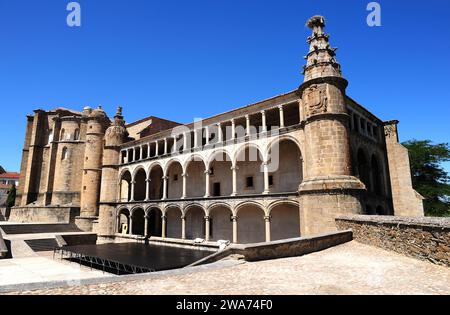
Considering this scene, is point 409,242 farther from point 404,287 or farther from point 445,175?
point 445,175

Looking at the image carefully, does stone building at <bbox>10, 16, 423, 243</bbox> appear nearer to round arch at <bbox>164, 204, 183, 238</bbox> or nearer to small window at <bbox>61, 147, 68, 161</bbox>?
round arch at <bbox>164, 204, 183, 238</bbox>

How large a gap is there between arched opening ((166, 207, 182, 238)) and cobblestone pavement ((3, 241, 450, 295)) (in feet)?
74.2

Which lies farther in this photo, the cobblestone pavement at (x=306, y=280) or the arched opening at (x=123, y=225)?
the arched opening at (x=123, y=225)

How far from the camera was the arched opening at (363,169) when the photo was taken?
2239cm

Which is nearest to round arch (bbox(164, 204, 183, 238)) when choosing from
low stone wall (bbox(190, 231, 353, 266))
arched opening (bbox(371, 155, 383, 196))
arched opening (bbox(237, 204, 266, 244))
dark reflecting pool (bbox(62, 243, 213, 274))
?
arched opening (bbox(237, 204, 266, 244))

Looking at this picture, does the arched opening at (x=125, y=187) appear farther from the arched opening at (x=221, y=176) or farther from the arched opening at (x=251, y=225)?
the arched opening at (x=251, y=225)

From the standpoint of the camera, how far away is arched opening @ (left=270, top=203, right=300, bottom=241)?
22.3m

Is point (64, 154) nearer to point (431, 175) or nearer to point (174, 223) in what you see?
point (174, 223)

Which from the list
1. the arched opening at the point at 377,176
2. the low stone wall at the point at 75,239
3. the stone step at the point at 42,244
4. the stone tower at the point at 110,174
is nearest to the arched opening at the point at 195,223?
the stone tower at the point at 110,174

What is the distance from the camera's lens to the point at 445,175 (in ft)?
114

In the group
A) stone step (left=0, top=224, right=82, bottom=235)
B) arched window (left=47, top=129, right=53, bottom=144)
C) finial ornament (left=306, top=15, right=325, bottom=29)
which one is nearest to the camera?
finial ornament (left=306, top=15, right=325, bottom=29)

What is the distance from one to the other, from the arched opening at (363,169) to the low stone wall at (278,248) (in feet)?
37.0

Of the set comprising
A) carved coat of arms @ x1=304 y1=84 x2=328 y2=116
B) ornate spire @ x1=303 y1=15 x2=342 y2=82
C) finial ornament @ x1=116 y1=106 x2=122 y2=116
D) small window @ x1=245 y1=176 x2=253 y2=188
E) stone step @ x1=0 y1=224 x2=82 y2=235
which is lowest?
stone step @ x1=0 y1=224 x2=82 y2=235
